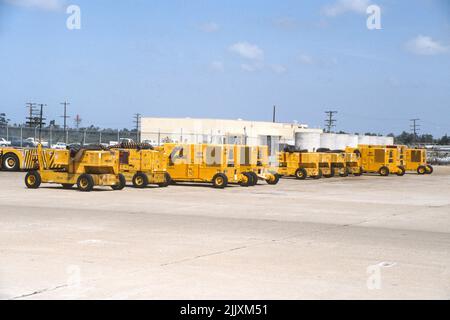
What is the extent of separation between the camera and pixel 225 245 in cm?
1382

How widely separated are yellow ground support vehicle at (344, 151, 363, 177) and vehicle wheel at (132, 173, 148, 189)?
2229cm

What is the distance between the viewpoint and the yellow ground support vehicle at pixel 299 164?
1766 inches

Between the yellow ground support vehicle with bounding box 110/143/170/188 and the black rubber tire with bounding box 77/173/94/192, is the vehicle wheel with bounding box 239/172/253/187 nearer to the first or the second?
the yellow ground support vehicle with bounding box 110/143/170/188

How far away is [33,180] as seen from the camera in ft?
95.5

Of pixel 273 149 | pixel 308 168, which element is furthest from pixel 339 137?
pixel 308 168

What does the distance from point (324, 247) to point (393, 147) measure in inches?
1683

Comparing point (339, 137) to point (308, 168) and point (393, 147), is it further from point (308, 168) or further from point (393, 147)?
point (308, 168)

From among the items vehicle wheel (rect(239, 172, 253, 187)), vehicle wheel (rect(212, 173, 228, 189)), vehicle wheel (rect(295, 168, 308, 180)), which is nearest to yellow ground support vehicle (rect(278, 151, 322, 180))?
vehicle wheel (rect(295, 168, 308, 180))

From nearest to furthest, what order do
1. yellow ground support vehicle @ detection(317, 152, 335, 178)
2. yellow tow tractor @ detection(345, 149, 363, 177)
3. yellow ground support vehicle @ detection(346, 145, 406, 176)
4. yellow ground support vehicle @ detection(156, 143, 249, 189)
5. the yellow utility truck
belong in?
yellow ground support vehicle @ detection(156, 143, 249, 189) < yellow ground support vehicle @ detection(317, 152, 335, 178) < the yellow utility truck < yellow tow tractor @ detection(345, 149, 363, 177) < yellow ground support vehicle @ detection(346, 145, 406, 176)

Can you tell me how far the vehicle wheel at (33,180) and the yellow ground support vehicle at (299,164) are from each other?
769 inches

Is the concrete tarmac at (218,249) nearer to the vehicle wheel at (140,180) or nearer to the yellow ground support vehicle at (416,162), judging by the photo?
the vehicle wheel at (140,180)

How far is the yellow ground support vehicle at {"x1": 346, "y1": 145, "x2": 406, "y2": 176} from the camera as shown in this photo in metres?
54.4

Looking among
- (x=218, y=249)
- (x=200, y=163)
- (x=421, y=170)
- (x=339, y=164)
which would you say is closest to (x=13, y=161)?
(x=200, y=163)
